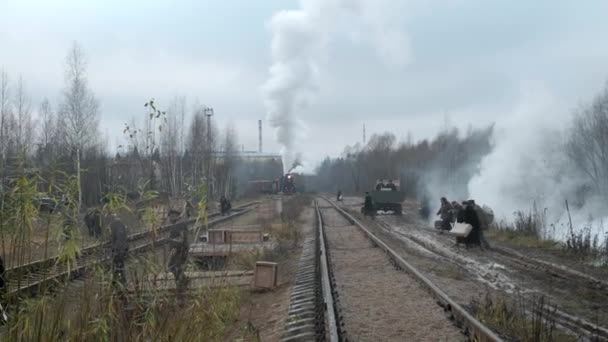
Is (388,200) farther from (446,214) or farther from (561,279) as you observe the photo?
(561,279)

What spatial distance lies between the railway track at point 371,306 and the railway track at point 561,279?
1219 mm

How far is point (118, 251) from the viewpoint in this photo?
279 inches

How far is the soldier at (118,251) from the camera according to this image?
6.14 meters

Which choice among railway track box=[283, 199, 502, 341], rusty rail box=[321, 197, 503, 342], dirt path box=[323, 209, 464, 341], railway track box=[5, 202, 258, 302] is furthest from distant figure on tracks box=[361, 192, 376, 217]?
railway track box=[5, 202, 258, 302]

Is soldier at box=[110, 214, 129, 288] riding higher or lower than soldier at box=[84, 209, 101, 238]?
lower

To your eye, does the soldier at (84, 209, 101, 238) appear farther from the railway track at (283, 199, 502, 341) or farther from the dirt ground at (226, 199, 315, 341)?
the railway track at (283, 199, 502, 341)

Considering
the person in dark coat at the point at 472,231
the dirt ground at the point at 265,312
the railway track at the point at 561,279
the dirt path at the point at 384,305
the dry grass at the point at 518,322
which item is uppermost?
the person in dark coat at the point at 472,231

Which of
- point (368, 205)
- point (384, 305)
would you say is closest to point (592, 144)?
point (368, 205)

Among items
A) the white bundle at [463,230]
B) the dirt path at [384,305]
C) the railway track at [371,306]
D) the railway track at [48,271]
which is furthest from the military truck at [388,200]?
the railway track at [48,271]

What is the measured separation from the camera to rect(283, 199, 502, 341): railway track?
7785 millimetres

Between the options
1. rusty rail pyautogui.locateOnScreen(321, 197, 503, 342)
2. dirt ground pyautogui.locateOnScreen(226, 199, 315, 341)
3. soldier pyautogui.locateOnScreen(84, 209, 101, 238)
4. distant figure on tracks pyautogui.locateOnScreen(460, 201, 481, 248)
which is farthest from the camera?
distant figure on tracks pyautogui.locateOnScreen(460, 201, 481, 248)

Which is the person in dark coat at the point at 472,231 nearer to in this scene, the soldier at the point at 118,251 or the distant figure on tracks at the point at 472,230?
the distant figure on tracks at the point at 472,230

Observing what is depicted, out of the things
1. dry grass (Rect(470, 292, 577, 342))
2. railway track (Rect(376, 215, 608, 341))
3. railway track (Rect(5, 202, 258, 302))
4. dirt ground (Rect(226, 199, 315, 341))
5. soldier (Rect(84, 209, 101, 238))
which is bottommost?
dirt ground (Rect(226, 199, 315, 341))

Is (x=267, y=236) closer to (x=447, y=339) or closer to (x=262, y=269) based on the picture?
(x=262, y=269)
